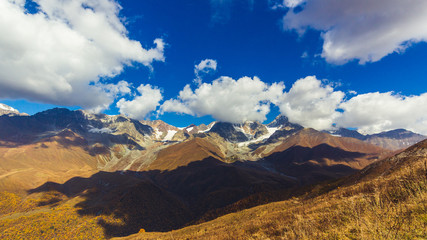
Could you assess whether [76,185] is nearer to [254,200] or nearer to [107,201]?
[107,201]

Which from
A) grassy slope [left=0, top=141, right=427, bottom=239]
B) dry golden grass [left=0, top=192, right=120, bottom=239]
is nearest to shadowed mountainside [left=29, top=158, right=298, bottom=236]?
dry golden grass [left=0, top=192, right=120, bottom=239]

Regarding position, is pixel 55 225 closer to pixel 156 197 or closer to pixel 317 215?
pixel 156 197

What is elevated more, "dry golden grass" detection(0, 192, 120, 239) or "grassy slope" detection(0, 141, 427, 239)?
"grassy slope" detection(0, 141, 427, 239)

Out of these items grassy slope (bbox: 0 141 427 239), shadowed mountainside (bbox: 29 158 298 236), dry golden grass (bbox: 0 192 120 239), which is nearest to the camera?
grassy slope (bbox: 0 141 427 239)

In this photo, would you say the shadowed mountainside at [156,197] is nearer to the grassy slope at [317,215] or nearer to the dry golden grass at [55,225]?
the dry golden grass at [55,225]

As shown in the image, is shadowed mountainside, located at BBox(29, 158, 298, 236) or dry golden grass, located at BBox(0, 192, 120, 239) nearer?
dry golden grass, located at BBox(0, 192, 120, 239)

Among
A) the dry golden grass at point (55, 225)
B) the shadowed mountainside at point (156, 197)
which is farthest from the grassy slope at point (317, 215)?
the shadowed mountainside at point (156, 197)

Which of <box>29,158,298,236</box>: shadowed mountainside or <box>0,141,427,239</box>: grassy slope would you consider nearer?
<box>0,141,427,239</box>: grassy slope

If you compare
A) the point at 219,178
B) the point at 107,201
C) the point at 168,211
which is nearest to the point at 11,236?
the point at 107,201

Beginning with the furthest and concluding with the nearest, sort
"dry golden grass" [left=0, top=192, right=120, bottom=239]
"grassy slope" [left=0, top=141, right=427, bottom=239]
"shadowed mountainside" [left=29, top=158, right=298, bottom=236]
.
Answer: "shadowed mountainside" [left=29, top=158, right=298, bottom=236] → "dry golden grass" [left=0, top=192, right=120, bottom=239] → "grassy slope" [left=0, top=141, right=427, bottom=239]

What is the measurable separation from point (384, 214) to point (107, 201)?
11412 centimetres

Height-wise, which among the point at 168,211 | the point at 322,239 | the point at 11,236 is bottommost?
the point at 168,211

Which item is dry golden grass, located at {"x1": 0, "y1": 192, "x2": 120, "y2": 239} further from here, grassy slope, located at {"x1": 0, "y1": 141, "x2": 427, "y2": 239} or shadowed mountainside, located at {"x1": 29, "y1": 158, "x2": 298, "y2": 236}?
shadowed mountainside, located at {"x1": 29, "y1": 158, "x2": 298, "y2": 236}

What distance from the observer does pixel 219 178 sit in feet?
500
